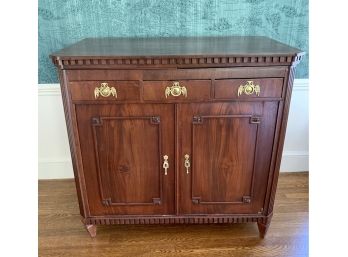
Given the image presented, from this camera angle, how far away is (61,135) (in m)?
1.92

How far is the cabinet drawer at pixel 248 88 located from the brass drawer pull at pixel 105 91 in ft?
1.31

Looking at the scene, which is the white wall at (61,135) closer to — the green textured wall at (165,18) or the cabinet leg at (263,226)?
the green textured wall at (165,18)

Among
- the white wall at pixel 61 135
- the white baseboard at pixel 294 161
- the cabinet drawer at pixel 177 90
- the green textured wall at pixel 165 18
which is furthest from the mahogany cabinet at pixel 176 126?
the white baseboard at pixel 294 161

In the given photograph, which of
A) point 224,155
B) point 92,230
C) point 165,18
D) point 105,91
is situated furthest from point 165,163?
point 165,18

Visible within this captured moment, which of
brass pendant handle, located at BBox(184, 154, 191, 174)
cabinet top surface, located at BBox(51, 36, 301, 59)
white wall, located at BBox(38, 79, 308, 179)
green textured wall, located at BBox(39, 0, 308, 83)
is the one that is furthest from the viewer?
white wall, located at BBox(38, 79, 308, 179)

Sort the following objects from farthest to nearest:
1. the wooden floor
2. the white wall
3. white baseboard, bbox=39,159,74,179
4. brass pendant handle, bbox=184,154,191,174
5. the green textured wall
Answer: white baseboard, bbox=39,159,74,179, the white wall, the green textured wall, the wooden floor, brass pendant handle, bbox=184,154,191,174

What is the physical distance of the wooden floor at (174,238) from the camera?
1415 mm

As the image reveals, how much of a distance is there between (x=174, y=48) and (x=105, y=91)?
350 mm

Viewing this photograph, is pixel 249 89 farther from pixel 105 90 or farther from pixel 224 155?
pixel 105 90

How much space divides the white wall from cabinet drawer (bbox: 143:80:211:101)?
858mm

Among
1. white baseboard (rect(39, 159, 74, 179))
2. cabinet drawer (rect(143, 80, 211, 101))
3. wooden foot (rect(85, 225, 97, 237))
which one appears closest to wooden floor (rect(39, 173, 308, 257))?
wooden foot (rect(85, 225, 97, 237))

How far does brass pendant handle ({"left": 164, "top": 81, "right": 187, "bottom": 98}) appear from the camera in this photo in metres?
1.19

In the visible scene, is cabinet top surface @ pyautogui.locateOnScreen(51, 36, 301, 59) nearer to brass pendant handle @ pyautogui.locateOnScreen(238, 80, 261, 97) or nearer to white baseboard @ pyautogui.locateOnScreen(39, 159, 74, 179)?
brass pendant handle @ pyautogui.locateOnScreen(238, 80, 261, 97)
